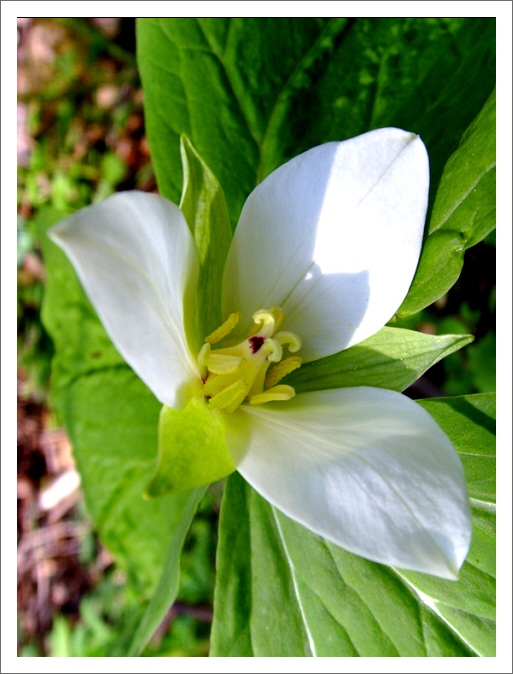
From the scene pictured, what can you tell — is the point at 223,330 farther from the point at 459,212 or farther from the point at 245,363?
the point at 459,212

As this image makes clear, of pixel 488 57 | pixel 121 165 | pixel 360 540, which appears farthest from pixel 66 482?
pixel 488 57

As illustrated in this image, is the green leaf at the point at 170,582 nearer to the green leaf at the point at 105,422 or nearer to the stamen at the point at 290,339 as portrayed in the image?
the stamen at the point at 290,339

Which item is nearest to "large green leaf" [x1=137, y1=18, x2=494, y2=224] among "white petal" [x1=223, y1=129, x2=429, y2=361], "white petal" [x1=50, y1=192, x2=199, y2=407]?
"white petal" [x1=223, y1=129, x2=429, y2=361]

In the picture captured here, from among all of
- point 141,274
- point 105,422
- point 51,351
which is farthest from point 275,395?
point 51,351

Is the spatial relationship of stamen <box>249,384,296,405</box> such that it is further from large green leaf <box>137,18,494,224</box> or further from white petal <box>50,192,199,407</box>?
large green leaf <box>137,18,494,224</box>

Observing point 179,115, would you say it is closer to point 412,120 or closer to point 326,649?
point 412,120

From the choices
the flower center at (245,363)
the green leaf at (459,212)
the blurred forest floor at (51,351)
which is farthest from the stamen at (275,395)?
the blurred forest floor at (51,351)
